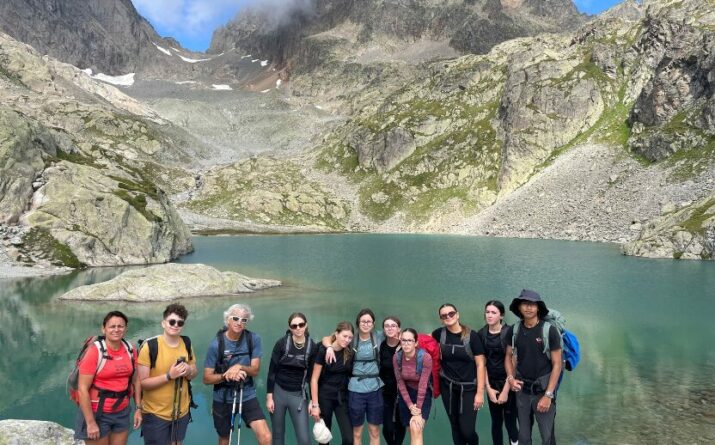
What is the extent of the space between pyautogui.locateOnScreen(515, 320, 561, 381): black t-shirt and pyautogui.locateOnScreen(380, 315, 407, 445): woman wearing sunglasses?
2.64 meters

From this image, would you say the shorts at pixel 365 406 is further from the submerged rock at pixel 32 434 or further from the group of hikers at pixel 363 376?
the submerged rock at pixel 32 434

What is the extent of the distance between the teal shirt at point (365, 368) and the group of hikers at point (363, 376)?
0.07 feet

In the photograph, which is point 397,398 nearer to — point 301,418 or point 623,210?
point 301,418

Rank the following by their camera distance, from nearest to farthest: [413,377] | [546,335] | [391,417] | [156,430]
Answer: [156,430], [546,335], [413,377], [391,417]

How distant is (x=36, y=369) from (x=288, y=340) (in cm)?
1728

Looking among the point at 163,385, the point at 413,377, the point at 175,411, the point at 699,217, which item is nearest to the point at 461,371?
the point at 413,377

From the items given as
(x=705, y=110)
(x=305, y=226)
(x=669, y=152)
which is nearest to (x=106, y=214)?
(x=305, y=226)

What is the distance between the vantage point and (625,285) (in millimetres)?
43625

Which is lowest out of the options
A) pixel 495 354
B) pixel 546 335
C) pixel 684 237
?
pixel 495 354

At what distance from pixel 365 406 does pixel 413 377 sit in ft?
4.57

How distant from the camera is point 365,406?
1052 centimetres

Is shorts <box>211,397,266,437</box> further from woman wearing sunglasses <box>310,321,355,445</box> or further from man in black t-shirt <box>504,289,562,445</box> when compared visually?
man in black t-shirt <box>504,289,562,445</box>

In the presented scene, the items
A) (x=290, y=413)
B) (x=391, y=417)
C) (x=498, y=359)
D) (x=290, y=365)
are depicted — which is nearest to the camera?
(x=290, y=365)

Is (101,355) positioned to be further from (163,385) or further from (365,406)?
(365,406)
